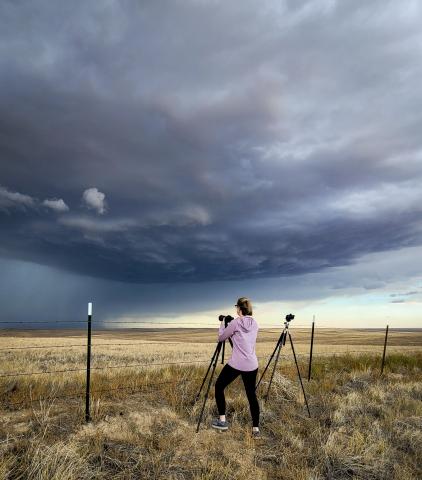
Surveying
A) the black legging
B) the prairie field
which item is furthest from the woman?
the prairie field

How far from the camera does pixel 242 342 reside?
6895 mm

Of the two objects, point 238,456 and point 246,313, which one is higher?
point 246,313

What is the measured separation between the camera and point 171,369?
43.3 ft

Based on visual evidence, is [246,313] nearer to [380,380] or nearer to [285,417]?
[285,417]

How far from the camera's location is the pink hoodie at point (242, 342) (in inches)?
272

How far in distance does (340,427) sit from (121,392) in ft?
15.9

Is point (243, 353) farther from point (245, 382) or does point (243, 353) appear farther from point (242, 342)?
point (245, 382)

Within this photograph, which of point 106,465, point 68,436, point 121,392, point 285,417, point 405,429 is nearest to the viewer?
point 106,465

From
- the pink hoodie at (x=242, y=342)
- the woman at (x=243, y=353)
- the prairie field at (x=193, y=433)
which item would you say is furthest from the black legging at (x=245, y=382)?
the prairie field at (x=193, y=433)

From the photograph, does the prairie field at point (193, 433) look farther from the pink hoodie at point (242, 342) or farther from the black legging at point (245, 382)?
the pink hoodie at point (242, 342)

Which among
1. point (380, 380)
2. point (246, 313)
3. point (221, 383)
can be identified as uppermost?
point (246, 313)

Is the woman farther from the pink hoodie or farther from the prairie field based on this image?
the prairie field

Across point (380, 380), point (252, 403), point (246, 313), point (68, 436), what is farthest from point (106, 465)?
point (380, 380)

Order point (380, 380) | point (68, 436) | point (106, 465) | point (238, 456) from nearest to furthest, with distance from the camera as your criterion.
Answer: point (106, 465) < point (238, 456) < point (68, 436) < point (380, 380)
